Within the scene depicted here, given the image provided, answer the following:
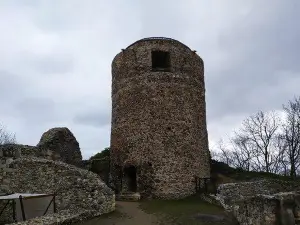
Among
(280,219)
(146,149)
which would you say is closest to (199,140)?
(146,149)

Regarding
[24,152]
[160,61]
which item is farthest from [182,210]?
[160,61]

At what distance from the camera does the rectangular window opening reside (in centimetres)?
2087

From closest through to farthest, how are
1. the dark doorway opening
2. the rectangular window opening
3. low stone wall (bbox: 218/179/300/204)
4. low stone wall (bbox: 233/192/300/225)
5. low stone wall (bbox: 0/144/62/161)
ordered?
low stone wall (bbox: 233/192/300/225) → low stone wall (bbox: 0/144/62/161) → low stone wall (bbox: 218/179/300/204) → the dark doorway opening → the rectangular window opening

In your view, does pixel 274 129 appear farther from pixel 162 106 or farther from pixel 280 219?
pixel 280 219

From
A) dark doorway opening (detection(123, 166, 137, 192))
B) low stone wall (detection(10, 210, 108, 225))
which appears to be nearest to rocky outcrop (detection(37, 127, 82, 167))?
dark doorway opening (detection(123, 166, 137, 192))

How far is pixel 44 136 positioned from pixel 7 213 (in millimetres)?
6914

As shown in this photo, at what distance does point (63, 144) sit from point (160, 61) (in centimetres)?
753

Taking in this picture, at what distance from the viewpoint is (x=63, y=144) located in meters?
21.4

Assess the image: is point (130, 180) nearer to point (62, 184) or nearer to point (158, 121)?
point (158, 121)

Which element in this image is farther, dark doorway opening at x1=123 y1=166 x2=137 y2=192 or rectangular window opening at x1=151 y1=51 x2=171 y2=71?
rectangular window opening at x1=151 y1=51 x2=171 y2=71

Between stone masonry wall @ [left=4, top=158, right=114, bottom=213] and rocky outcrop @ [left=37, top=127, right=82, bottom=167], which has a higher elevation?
rocky outcrop @ [left=37, top=127, right=82, bottom=167]

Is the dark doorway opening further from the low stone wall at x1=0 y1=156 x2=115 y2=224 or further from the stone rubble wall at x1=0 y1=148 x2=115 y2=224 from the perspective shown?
the low stone wall at x1=0 y1=156 x2=115 y2=224

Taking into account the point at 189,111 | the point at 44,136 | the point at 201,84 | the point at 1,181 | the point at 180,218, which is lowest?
the point at 180,218

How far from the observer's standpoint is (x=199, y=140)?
20750mm
